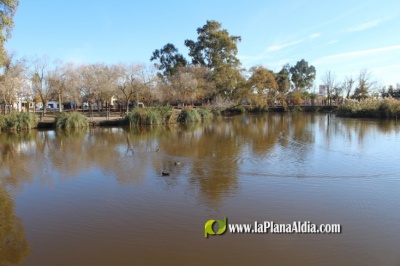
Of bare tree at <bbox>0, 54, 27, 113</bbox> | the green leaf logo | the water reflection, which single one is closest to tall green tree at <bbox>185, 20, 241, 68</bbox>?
bare tree at <bbox>0, 54, 27, 113</bbox>

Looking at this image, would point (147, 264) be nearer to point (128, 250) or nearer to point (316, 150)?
point (128, 250)

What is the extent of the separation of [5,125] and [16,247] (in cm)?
2788

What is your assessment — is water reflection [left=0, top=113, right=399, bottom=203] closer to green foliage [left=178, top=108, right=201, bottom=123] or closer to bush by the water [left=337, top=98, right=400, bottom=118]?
→ green foliage [left=178, top=108, right=201, bottom=123]

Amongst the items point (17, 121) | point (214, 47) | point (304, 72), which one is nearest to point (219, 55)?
point (214, 47)

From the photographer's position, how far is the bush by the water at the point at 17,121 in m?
29.6

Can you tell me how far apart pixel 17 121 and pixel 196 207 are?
2784 cm

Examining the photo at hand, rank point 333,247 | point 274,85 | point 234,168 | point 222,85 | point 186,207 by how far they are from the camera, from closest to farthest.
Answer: point 333,247 → point 186,207 → point 234,168 → point 222,85 → point 274,85

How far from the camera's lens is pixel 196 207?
25.3ft

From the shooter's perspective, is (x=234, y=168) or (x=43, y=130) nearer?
(x=234, y=168)

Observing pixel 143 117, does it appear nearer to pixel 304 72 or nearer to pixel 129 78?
pixel 129 78

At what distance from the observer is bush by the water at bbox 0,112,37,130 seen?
2961 cm

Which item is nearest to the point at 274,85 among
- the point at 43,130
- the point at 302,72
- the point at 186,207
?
the point at 302,72

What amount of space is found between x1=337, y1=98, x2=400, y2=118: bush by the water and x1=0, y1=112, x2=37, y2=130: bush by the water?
1610 inches

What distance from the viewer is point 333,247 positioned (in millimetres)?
5598
